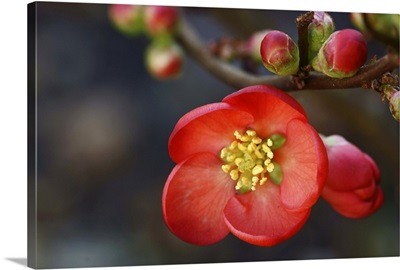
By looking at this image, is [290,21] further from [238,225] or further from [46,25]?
[238,225]

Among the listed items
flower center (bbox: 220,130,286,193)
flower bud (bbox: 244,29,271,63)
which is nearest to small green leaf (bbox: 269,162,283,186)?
flower center (bbox: 220,130,286,193)

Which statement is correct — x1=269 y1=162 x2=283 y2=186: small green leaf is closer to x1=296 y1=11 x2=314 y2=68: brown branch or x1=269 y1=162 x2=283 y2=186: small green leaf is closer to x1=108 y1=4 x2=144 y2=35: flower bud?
x1=296 y1=11 x2=314 y2=68: brown branch

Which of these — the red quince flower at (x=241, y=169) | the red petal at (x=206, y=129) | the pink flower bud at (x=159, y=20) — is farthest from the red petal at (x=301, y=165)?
the pink flower bud at (x=159, y=20)

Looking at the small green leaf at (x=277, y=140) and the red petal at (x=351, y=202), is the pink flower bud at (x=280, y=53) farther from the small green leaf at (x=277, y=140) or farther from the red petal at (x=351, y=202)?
the red petal at (x=351, y=202)

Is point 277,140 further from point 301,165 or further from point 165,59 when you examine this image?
point 165,59

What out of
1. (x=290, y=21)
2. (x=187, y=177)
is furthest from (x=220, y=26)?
(x=187, y=177)

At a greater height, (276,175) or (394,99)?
(394,99)

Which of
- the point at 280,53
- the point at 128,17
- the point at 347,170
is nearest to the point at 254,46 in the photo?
the point at 128,17
